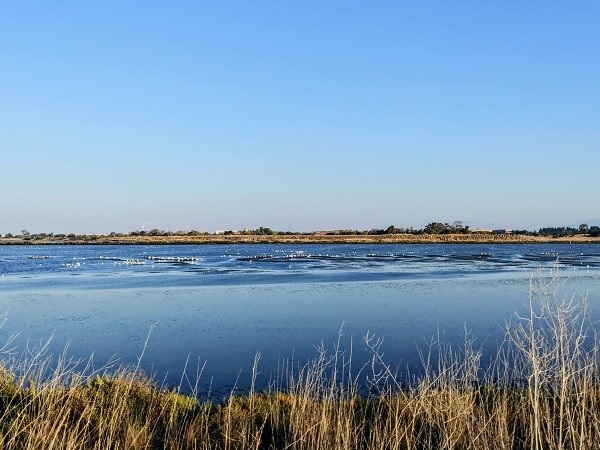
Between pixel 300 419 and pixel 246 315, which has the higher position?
pixel 300 419

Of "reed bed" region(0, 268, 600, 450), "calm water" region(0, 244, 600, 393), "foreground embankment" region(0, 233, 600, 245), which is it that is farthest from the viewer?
"foreground embankment" region(0, 233, 600, 245)

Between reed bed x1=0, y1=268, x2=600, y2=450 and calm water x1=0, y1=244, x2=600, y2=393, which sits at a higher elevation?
reed bed x1=0, y1=268, x2=600, y2=450

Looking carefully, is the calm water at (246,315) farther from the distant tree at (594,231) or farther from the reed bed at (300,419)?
the distant tree at (594,231)

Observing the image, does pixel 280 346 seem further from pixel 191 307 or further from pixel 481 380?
pixel 191 307

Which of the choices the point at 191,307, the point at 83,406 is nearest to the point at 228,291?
the point at 191,307

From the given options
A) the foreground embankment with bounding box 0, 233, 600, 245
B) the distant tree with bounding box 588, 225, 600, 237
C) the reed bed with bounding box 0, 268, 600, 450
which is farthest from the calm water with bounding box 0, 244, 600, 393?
the distant tree with bounding box 588, 225, 600, 237

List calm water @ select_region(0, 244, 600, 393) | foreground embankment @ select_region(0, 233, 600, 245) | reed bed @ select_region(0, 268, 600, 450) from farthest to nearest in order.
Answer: foreground embankment @ select_region(0, 233, 600, 245) < calm water @ select_region(0, 244, 600, 393) < reed bed @ select_region(0, 268, 600, 450)

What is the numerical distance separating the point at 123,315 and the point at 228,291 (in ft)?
23.2

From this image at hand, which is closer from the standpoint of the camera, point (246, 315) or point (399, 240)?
point (246, 315)

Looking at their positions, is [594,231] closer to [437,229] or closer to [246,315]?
[437,229]

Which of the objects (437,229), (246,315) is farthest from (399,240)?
(246,315)

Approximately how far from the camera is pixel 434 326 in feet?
51.8

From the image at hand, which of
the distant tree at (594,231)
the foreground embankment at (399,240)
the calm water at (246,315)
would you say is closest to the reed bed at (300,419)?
the calm water at (246,315)

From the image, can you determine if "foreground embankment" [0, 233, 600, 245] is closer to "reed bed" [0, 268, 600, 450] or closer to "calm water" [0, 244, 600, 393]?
"calm water" [0, 244, 600, 393]
